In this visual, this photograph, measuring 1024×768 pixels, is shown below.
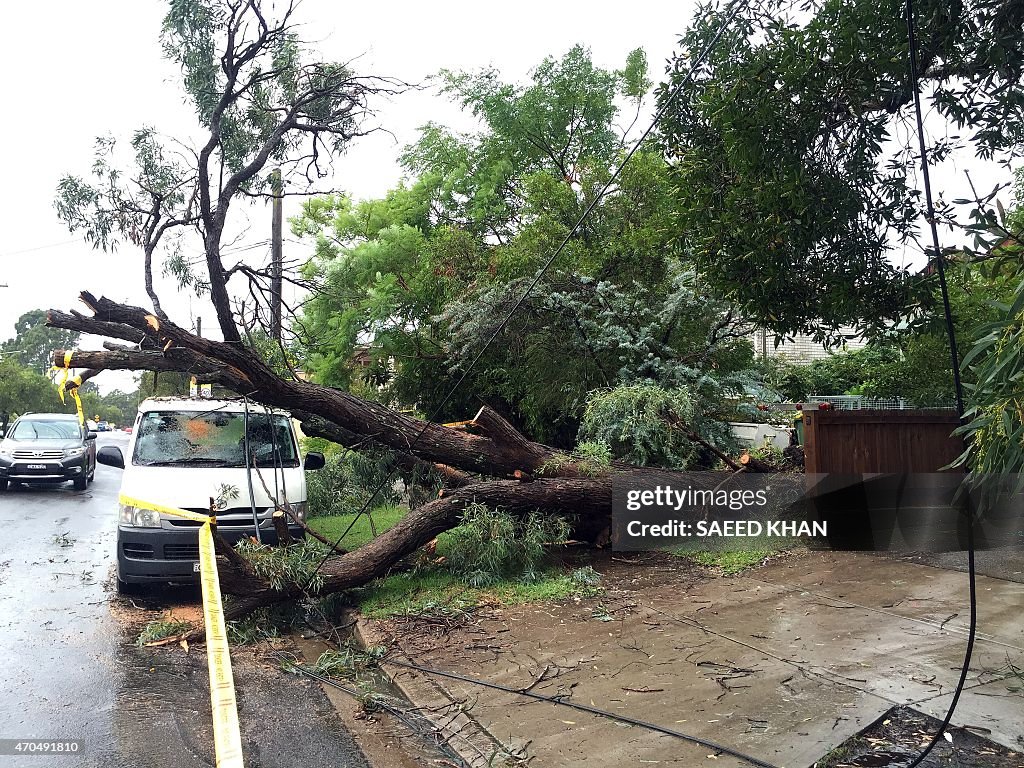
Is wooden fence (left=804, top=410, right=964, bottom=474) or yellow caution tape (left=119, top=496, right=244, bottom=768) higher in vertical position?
wooden fence (left=804, top=410, right=964, bottom=474)

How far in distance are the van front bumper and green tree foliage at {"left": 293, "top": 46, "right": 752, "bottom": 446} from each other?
3.45 m

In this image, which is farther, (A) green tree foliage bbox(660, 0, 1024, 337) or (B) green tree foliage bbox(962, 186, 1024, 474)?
(A) green tree foliage bbox(660, 0, 1024, 337)

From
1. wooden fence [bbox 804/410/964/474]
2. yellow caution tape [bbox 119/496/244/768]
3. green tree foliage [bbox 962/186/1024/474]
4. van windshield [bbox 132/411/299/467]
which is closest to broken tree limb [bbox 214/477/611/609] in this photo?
yellow caution tape [bbox 119/496/244/768]

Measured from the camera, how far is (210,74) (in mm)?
10461

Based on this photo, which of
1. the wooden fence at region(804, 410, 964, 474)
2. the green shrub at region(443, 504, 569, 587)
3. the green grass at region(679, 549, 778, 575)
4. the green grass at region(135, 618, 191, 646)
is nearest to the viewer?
the green grass at region(135, 618, 191, 646)

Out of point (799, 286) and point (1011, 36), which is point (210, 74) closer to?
point (799, 286)

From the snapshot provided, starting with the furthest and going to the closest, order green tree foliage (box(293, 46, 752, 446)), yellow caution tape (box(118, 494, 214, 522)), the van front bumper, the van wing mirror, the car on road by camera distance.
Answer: the car on road → green tree foliage (box(293, 46, 752, 446)) → the van wing mirror → the van front bumper → yellow caution tape (box(118, 494, 214, 522))

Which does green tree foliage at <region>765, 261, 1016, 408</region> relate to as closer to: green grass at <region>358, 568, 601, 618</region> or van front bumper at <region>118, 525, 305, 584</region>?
green grass at <region>358, 568, 601, 618</region>

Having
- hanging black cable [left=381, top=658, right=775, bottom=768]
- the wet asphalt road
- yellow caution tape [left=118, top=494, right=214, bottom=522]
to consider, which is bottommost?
the wet asphalt road

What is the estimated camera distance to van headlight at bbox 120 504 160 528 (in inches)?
285

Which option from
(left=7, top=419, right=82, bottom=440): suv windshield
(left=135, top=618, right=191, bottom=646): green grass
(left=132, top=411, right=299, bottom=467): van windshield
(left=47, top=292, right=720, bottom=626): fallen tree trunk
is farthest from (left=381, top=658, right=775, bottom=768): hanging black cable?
(left=7, top=419, right=82, bottom=440): suv windshield

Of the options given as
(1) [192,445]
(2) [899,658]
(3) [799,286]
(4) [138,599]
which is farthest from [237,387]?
(2) [899,658]

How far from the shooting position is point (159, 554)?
721cm

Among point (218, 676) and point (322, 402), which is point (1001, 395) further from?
point (322, 402)
